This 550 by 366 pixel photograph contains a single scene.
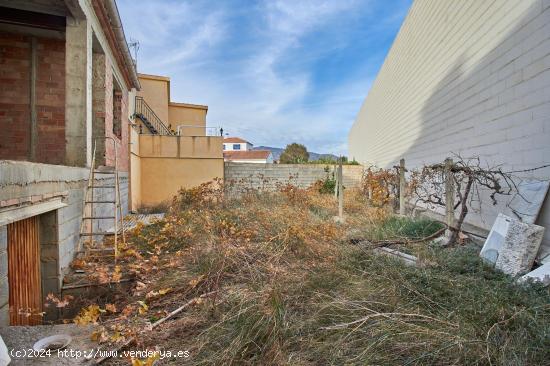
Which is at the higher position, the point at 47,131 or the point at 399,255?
the point at 47,131

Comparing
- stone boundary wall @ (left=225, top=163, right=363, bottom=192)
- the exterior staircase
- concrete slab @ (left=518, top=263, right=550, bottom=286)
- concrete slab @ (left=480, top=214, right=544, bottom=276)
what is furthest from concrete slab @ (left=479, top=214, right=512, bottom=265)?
the exterior staircase

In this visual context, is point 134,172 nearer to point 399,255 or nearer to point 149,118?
point 149,118

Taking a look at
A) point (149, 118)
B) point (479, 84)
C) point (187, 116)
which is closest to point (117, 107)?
point (149, 118)

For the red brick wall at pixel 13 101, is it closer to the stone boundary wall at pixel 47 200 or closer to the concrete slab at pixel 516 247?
the stone boundary wall at pixel 47 200

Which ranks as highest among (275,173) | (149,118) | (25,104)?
(149,118)

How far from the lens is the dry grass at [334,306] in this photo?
2.13 meters

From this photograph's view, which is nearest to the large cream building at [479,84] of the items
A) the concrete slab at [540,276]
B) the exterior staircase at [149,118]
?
the concrete slab at [540,276]

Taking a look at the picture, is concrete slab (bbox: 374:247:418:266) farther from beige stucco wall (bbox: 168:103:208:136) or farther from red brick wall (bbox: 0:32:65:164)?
beige stucco wall (bbox: 168:103:208:136)

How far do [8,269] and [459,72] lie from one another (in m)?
A: 7.28

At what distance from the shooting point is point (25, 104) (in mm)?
5703

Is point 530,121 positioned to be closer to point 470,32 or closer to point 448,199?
point 448,199

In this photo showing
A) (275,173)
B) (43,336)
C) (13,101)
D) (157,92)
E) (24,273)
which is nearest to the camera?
(43,336)

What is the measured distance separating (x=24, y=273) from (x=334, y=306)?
3.03 metres

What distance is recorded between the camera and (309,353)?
2201 millimetres
